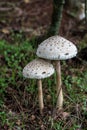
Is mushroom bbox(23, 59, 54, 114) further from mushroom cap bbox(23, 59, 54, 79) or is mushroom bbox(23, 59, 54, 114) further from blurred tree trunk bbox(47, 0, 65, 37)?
blurred tree trunk bbox(47, 0, 65, 37)

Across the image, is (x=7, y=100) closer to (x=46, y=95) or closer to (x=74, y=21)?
(x=46, y=95)

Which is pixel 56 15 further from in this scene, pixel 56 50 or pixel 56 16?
pixel 56 50

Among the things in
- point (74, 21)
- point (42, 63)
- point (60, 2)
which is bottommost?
point (74, 21)

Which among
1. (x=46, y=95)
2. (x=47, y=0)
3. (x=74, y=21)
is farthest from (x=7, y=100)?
(x=47, y=0)

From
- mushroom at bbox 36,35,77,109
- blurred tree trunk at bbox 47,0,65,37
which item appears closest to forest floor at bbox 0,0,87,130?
blurred tree trunk at bbox 47,0,65,37

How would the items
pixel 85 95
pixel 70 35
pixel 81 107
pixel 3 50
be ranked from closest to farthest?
pixel 81 107, pixel 85 95, pixel 3 50, pixel 70 35

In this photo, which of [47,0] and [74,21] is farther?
[47,0]
